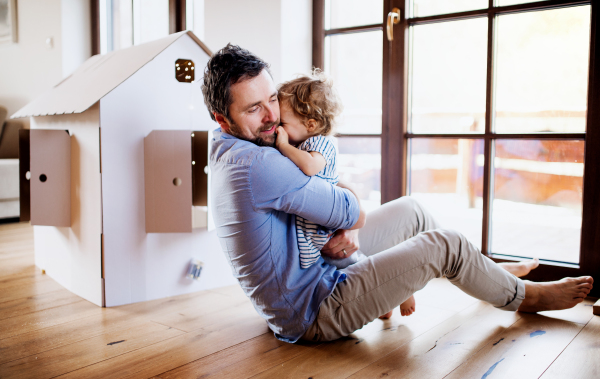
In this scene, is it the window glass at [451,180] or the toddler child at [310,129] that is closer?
the toddler child at [310,129]

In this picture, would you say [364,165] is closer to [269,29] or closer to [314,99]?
[269,29]

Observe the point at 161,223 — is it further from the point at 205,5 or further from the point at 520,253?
the point at 520,253

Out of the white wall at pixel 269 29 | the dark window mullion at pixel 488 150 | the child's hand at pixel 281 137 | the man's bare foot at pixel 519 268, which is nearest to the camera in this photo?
the child's hand at pixel 281 137

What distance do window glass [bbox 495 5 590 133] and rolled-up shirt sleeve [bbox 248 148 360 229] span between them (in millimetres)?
1065

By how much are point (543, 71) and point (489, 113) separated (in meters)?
0.24

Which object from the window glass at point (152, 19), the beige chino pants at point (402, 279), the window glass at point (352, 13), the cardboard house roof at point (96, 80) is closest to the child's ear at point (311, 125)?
the beige chino pants at point (402, 279)

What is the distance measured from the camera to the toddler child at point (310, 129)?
1244 mm

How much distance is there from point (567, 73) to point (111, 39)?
10.6 feet

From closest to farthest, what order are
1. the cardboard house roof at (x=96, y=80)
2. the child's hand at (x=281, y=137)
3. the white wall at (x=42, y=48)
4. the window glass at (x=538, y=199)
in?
the child's hand at (x=281, y=137)
the cardboard house roof at (x=96, y=80)
the window glass at (x=538, y=199)
the white wall at (x=42, y=48)

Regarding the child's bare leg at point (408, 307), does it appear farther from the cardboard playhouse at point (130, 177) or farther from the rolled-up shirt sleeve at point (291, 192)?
the cardboard playhouse at point (130, 177)

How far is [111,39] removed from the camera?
12.2 feet

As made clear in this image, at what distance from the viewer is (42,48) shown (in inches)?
150

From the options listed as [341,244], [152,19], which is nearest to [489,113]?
[341,244]

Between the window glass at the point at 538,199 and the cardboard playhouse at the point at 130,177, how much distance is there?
1193 mm
